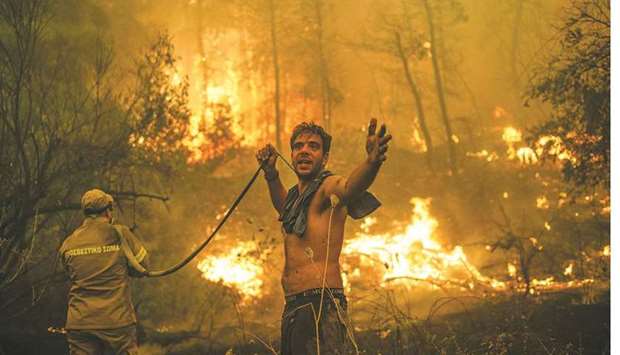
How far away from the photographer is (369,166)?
9.65ft

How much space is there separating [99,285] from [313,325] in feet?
6.04

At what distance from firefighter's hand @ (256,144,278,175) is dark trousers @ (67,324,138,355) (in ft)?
5.62

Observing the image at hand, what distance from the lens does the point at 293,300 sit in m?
3.25

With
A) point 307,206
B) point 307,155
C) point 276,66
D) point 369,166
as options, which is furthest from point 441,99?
point 369,166

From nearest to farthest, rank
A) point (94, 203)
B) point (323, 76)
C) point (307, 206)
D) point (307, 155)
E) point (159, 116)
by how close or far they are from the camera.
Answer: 1. point (307, 206)
2. point (307, 155)
3. point (94, 203)
4. point (159, 116)
5. point (323, 76)

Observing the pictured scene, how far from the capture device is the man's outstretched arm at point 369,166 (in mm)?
2887

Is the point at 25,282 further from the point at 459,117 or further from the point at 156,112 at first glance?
the point at 459,117

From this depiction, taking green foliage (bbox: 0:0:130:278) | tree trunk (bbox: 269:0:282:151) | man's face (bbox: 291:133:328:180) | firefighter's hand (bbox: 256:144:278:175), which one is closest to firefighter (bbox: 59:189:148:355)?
green foliage (bbox: 0:0:130:278)

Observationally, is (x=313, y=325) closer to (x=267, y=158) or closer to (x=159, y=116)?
(x=267, y=158)

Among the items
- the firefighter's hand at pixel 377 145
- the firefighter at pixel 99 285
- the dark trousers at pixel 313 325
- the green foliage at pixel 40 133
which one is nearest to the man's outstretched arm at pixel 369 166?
the firefighter's hand at pixel 377 145

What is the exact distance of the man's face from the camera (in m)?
3.48

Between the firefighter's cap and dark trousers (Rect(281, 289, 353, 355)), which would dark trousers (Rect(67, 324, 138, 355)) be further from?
dark trousers (Rect(281, 289, 353, 355))

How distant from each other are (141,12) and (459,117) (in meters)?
13.3

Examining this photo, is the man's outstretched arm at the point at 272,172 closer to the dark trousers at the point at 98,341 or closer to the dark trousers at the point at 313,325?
the dark trousers at the point at 313,325
